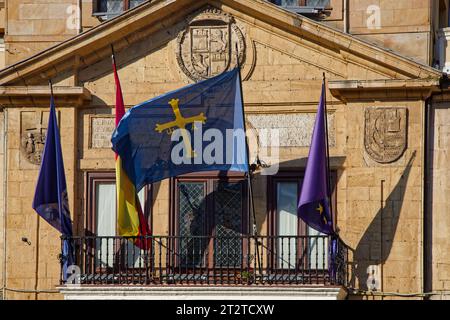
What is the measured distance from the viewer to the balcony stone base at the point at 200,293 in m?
40.9

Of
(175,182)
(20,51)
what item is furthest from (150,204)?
(20,51)

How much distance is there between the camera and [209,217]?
42.5m

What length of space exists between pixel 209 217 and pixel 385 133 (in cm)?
316

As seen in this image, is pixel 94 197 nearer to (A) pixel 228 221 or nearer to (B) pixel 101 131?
(B) pixel 101 131

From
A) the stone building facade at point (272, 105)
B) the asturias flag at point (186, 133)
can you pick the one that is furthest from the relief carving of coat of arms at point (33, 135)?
the asturias flag at point (186, 133)

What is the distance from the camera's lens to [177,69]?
1688 inches

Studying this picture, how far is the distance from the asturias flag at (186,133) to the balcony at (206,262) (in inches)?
45.1

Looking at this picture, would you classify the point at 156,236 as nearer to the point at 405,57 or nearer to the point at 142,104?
the point at 142,104

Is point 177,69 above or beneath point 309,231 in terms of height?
above

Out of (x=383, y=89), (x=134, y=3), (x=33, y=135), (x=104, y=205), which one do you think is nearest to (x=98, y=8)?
(x=134, y=3)

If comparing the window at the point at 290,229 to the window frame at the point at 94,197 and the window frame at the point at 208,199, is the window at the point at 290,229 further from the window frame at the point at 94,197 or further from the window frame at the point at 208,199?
the window frame at the point at 94,197

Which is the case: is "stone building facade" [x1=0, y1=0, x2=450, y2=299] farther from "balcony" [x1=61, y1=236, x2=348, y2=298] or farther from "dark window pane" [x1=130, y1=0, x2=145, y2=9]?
"dark window pane" [x1=130, y1=0, x2=145, y2=9]

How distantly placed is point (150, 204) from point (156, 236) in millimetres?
986

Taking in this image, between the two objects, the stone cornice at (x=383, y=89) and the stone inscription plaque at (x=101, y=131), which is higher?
the stone cornice at (x=383, y=89)
